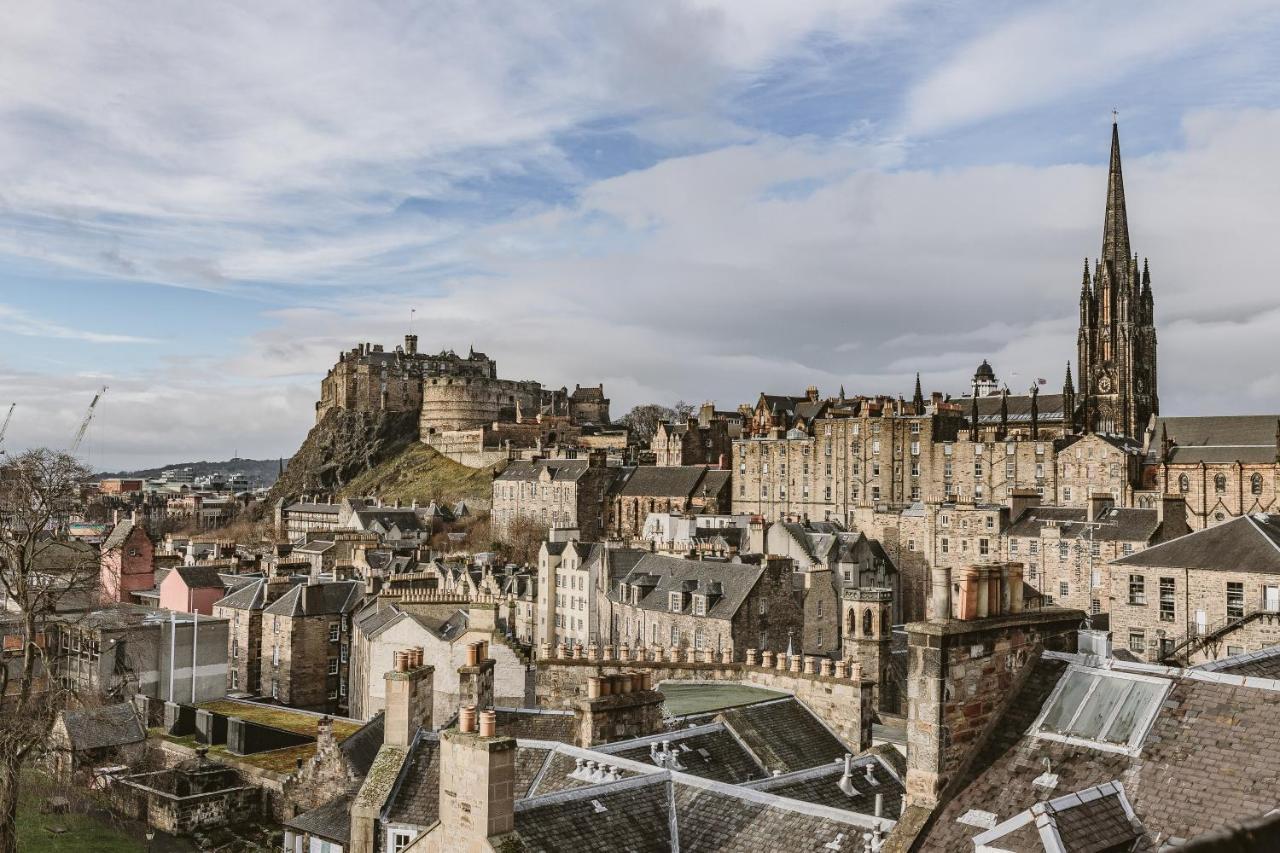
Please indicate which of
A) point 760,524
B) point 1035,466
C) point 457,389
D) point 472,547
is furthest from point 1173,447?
point 457,389

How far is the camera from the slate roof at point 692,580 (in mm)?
49000

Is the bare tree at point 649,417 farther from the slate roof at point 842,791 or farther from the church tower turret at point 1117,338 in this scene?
the slate roof at point 842,791

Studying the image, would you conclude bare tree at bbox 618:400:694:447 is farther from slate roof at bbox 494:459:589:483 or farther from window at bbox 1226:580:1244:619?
window at bbox 1226:580:1244:619

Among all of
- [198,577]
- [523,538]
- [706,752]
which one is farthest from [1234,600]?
[523,538]

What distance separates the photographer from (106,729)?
38531mm

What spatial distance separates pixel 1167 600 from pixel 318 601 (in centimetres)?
3918

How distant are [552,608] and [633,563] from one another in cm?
672

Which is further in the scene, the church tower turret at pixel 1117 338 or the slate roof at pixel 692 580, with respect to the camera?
the church tower turret at pixel 1117 338

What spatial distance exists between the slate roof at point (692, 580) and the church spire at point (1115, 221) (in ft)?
261

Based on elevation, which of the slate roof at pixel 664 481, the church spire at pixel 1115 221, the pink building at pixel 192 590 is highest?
the church spire at pixel 1115 221

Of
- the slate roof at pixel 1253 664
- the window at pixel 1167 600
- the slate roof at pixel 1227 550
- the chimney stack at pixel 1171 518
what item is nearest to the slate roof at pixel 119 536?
the slate roof at pixel 1227 550

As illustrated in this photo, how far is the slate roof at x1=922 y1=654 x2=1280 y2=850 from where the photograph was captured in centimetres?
980

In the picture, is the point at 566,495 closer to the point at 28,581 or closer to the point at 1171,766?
the point at 28,581

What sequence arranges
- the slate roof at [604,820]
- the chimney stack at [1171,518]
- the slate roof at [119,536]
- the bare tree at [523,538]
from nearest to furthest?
the slate roof at [604,820] < the chimney stack at [1171,518] < the slate roof at [119,536] < the bare tree at [523,538]
